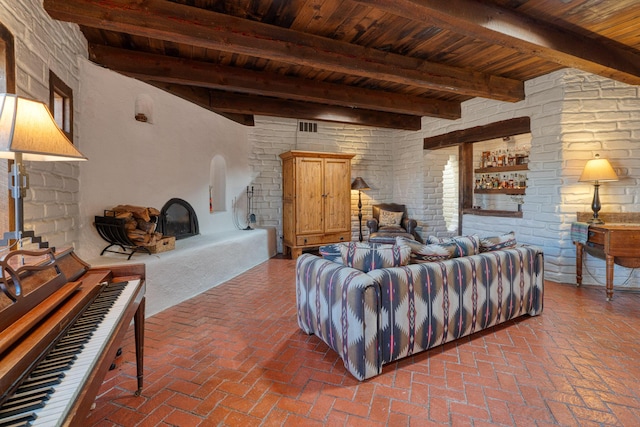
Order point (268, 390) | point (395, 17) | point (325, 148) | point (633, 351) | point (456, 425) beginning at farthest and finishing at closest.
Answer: point (325, 148) → point (395, 17) → point (633, 351) → point (268, 390) → point (456, 425)

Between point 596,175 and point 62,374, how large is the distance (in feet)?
14.6

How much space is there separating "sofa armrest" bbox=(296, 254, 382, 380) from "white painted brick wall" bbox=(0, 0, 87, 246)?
73.9 inches

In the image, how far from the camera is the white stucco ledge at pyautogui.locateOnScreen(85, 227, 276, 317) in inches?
110

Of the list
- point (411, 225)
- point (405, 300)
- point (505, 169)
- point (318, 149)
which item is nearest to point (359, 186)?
point (318, 149)

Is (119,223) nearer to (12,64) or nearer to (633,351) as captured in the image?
(12,64)

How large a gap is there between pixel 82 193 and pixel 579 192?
17.1 ft

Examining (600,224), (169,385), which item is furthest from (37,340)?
(600,224)

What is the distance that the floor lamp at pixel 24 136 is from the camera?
102 centimetres

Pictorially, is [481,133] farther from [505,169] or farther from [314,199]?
[314,199]

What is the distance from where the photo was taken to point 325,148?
584 cm

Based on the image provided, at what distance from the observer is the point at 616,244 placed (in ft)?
9.81

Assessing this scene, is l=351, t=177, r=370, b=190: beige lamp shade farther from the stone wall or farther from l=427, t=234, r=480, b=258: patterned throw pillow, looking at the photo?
l=427, t=234, r=480, b=258: patterned throw pillow

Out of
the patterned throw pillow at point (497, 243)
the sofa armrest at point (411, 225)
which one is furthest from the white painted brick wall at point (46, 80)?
the sofa armrest at point (411, 225)

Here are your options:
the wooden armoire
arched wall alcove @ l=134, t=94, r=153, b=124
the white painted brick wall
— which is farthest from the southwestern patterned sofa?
the wooden armoire
